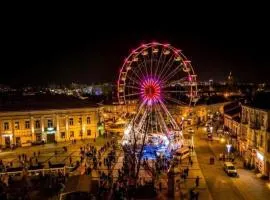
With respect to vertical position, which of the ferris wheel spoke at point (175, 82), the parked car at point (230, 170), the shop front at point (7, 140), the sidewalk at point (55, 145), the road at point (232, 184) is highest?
the ferris wheel spoke at point (175, 82)

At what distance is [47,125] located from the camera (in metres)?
59.5

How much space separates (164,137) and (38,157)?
16.3m

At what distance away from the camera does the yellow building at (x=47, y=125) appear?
2235 inches

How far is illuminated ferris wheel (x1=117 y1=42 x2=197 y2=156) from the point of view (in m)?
41.9

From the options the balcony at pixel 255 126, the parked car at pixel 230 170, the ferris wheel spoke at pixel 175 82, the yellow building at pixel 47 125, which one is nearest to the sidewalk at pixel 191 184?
the parked car at pixel 230 170

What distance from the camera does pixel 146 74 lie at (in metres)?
42.9

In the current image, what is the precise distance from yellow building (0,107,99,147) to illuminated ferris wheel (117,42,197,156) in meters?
16.9

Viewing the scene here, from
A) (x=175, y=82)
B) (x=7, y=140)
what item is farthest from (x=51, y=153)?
(x=175, y=82)

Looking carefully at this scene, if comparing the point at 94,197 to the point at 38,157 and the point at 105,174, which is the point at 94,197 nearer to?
the point at 105,174

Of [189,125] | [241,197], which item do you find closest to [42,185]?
[241,197]

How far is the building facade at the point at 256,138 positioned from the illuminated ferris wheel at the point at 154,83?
6.71m

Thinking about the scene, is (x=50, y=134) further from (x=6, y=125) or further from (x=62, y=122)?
(x=6, y=125)

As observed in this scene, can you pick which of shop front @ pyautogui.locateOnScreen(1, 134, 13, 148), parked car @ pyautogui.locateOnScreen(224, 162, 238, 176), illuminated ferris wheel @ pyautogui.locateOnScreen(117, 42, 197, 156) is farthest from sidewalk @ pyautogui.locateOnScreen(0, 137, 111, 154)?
parked car @ pyautogui.locateOnScreen(224, 162, 238, 176)

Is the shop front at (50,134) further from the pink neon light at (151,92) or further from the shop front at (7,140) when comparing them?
the pink neon light at (151,92)
